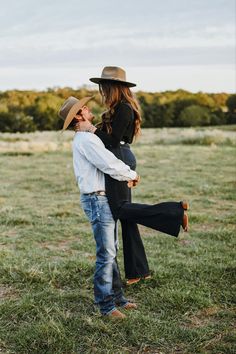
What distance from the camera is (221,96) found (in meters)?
52.8

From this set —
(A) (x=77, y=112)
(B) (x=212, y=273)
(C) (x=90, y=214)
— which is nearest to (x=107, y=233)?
(C) (x=90, y=214)

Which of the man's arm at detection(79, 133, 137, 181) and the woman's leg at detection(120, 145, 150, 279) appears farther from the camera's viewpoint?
the woman's leg at detection(120, 145, 150, 279)

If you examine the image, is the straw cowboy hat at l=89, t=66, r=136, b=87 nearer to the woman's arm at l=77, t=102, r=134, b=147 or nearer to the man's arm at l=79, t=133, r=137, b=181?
the woman's arm at l=77, t=102, r=134, b=147

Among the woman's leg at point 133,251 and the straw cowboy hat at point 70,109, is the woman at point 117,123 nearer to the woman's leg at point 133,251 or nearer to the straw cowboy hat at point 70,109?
the straw cowboy hat at point 70,109

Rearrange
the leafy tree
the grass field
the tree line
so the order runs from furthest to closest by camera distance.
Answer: the leafy tree < the tree line < the grass field

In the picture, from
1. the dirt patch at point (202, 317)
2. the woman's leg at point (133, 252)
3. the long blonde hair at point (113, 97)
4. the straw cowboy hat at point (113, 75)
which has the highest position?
the straw cowboy hat at point (113, 75)

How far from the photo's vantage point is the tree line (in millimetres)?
43906

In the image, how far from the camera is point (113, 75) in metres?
3.82

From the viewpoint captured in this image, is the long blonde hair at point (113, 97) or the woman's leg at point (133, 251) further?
the woman's leg at point (133, 251)

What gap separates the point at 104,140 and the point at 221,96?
50861mm

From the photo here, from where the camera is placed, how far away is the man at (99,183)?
3715mm

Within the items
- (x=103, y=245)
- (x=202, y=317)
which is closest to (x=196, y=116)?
(x=202, y=317)

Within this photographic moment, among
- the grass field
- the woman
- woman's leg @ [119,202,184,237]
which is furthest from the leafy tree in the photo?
woman's leg @ [119,202,184,237]

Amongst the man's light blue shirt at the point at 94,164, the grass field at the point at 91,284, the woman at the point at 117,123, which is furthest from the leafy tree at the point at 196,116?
the man's light blue shirt at the point at 94,164
